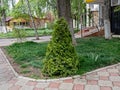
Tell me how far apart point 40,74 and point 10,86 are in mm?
862

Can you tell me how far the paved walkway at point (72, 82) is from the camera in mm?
3949

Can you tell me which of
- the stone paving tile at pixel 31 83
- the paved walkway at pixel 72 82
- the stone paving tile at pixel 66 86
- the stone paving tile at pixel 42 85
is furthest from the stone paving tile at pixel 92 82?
the stone paving tile at pixel 31 83

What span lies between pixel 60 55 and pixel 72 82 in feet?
2.45

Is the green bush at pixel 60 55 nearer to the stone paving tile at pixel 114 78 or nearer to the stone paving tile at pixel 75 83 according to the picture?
the stone paving tile at pixel 75 83

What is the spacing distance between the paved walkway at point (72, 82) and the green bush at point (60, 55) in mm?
249

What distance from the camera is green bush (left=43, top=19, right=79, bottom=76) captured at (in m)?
4.48

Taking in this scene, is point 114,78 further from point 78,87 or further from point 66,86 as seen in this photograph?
point 66,86

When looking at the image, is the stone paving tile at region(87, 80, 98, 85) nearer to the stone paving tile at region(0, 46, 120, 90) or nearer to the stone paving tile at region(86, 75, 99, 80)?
the stone paving tile at region(0, 46, 120, 90)

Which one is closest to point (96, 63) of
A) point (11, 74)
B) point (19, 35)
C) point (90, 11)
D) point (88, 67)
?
point (88, 67)

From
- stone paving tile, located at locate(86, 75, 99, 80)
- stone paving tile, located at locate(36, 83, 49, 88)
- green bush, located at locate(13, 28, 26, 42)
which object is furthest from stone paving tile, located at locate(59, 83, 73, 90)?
green bush, located at locate(13, 28, 26, 42)

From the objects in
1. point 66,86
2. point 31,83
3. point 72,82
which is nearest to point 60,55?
point 72,82

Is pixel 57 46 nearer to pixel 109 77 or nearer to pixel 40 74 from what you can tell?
pixel 40 74

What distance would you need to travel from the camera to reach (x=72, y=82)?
4.17m

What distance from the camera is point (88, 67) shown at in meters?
5.02
